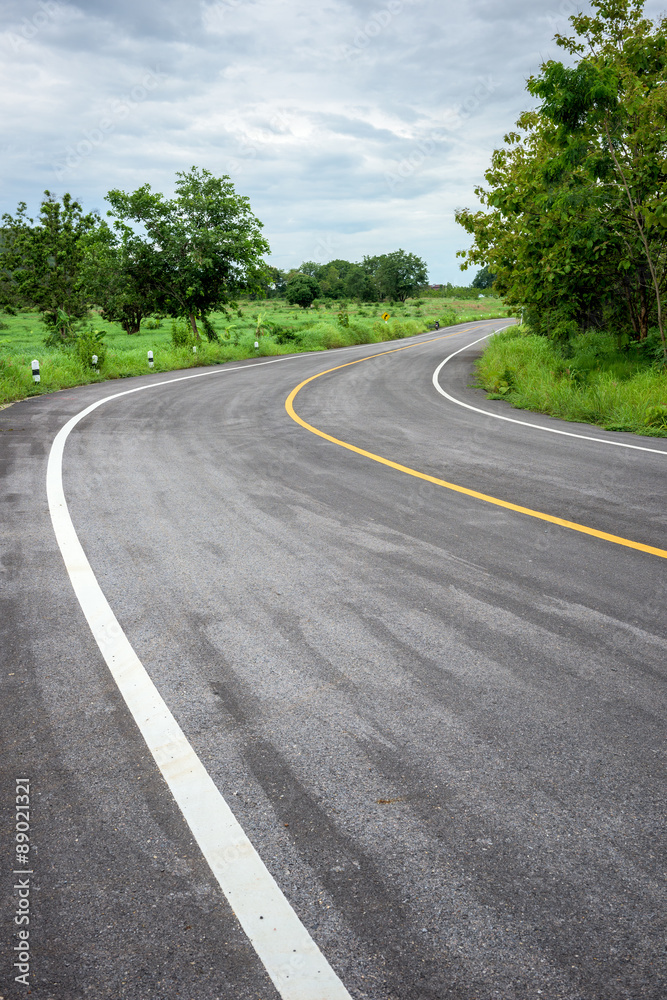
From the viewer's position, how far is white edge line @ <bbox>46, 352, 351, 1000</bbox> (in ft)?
5.75

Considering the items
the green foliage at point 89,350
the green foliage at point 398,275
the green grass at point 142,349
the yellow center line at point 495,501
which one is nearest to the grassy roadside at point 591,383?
the yellow center line at point 495,501

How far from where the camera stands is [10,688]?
10.2ft

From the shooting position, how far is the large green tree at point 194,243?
89.0 ft

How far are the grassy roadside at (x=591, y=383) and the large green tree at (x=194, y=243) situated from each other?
14.5 meters

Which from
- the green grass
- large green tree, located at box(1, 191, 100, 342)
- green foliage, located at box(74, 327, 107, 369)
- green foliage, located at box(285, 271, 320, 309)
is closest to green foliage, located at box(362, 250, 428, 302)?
green foliage, located at box(285, 271, 320, 309)

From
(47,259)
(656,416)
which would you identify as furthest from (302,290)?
(656,416)

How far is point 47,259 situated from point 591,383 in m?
32.4

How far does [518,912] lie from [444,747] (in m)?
0.75

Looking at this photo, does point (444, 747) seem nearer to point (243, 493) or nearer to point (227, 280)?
point (243, 493)

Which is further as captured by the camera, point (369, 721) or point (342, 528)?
point (342, 528)

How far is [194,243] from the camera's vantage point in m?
27.5

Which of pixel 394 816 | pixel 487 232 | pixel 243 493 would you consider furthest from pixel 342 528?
pixel 487 232

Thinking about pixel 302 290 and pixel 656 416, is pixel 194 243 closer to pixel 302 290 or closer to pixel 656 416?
pixel 656 416

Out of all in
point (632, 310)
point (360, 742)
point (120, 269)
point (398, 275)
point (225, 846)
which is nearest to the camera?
point (225, 846)
